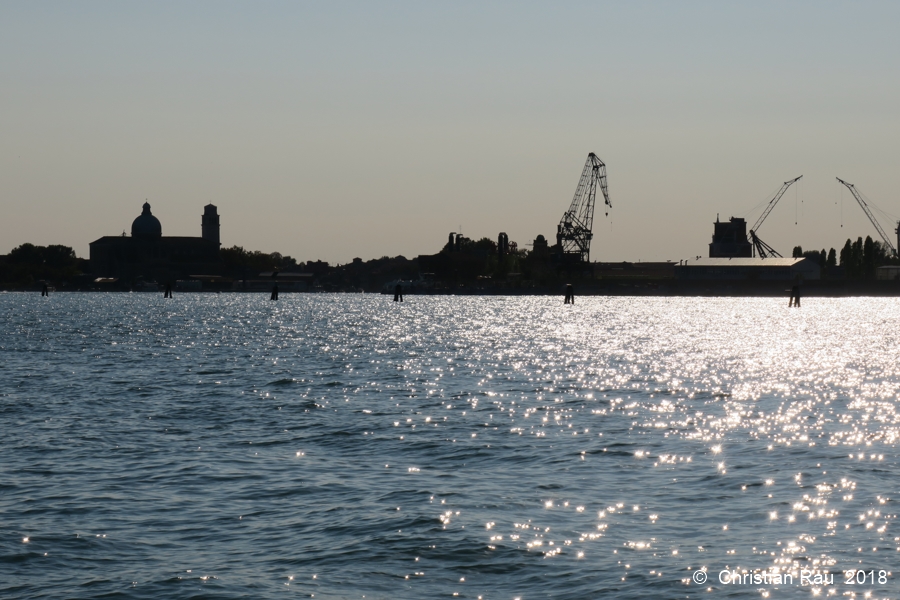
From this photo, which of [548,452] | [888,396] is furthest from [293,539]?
[888,396]

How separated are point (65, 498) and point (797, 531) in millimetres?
12458

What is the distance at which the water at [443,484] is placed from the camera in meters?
15.2

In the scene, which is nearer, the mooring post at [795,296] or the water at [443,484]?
the water at [443,484]

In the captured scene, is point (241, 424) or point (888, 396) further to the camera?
point (888, 396)

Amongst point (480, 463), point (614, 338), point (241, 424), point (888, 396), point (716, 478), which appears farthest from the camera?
point (614, 338)

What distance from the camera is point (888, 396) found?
3775cm

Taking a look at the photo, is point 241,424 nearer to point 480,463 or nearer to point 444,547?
point 480,463

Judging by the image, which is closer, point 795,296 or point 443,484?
point 443,484

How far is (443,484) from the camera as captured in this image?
21453 millimetres

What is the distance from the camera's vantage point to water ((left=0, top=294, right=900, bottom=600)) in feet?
49.8

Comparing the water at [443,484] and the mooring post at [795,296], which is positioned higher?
the mooring post at [795,296]

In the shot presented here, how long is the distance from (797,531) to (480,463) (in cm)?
814

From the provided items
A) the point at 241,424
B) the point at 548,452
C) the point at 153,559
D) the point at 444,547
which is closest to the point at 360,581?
the point at 444,547

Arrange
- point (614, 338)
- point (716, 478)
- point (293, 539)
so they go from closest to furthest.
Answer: point (293, 539) < point (716, 478) < point (614, 338)
